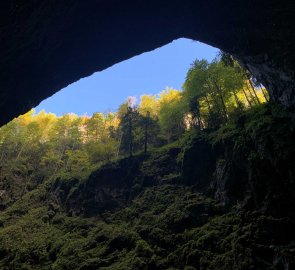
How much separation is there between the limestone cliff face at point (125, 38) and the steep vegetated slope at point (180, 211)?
5044 millimetres

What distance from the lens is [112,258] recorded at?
76.2 feet

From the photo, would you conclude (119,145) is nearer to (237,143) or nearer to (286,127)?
(237,143)

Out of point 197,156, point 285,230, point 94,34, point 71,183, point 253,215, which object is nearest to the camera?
point 94,34

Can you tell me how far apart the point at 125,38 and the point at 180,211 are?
49.9ft

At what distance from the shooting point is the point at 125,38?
1764 centimetres

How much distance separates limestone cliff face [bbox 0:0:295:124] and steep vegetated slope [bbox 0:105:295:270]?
5.04 metres

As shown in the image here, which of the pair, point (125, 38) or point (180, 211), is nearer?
point (125, 38)

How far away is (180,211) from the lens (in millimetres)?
25391

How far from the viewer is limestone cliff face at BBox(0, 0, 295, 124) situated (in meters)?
13.6

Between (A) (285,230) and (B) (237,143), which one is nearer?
(A) (285,230)

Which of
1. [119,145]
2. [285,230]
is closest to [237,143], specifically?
[285,230]

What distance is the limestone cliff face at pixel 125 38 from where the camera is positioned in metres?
13.6

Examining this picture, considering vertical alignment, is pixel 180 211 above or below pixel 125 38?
below

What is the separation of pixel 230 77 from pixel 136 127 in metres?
15.5
